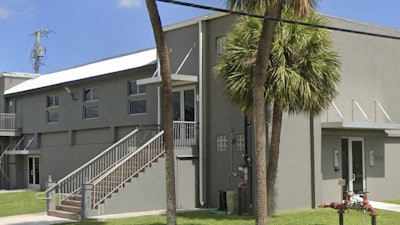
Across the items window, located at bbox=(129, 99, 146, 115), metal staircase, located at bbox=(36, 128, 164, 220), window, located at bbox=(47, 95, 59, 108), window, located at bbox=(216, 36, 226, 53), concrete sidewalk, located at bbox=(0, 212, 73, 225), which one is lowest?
concrete sidewalk, located at bbox=(0, 212, 73, 225)

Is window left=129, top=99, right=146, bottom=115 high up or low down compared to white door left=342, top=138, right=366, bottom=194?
up

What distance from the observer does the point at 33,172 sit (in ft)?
104

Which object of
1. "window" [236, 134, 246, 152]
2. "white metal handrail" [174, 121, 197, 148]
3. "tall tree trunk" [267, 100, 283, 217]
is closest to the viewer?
"tall tree trunk" [267, 100, 283, 217]

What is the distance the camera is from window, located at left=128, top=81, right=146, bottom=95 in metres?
23.4

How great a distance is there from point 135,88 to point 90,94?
3.71m

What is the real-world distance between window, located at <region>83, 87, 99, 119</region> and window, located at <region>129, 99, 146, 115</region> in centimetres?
268

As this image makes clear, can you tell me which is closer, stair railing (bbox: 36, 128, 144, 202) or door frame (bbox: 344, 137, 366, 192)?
door frame (bbox: 344, 137, 366, 192)

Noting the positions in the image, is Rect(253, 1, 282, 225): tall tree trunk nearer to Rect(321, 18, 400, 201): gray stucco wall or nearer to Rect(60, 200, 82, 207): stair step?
Rect(321, 18, 400, 201): gray stucco wall

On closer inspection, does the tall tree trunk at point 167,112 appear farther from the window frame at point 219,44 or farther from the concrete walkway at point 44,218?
the window frame at point 219,44

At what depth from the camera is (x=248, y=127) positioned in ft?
57.7

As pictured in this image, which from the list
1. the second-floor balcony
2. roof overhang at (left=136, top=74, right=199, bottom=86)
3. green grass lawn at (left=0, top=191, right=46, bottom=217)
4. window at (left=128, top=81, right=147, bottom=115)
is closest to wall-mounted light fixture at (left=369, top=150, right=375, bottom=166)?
roof overhang at (left=136, top=74, right=199, bottom=86)

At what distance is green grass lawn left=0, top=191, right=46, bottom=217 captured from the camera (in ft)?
62.7

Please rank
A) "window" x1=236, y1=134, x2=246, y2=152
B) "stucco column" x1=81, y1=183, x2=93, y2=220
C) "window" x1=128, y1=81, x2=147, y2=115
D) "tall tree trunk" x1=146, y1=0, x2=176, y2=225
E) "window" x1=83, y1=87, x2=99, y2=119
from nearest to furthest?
"tall tree trunk" x1=146, y1=0, x2=176, y2=225, "stucco column" x1=81, y1=183, x2=93, y2=220, "window" x1=236, y1=134, x2=246, y2=152, "window" x1=128, y1=81, x2=147, y2=115, "window" x1=83, y1=87, x2=99, y2=119

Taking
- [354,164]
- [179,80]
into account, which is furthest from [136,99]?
[354,164]
